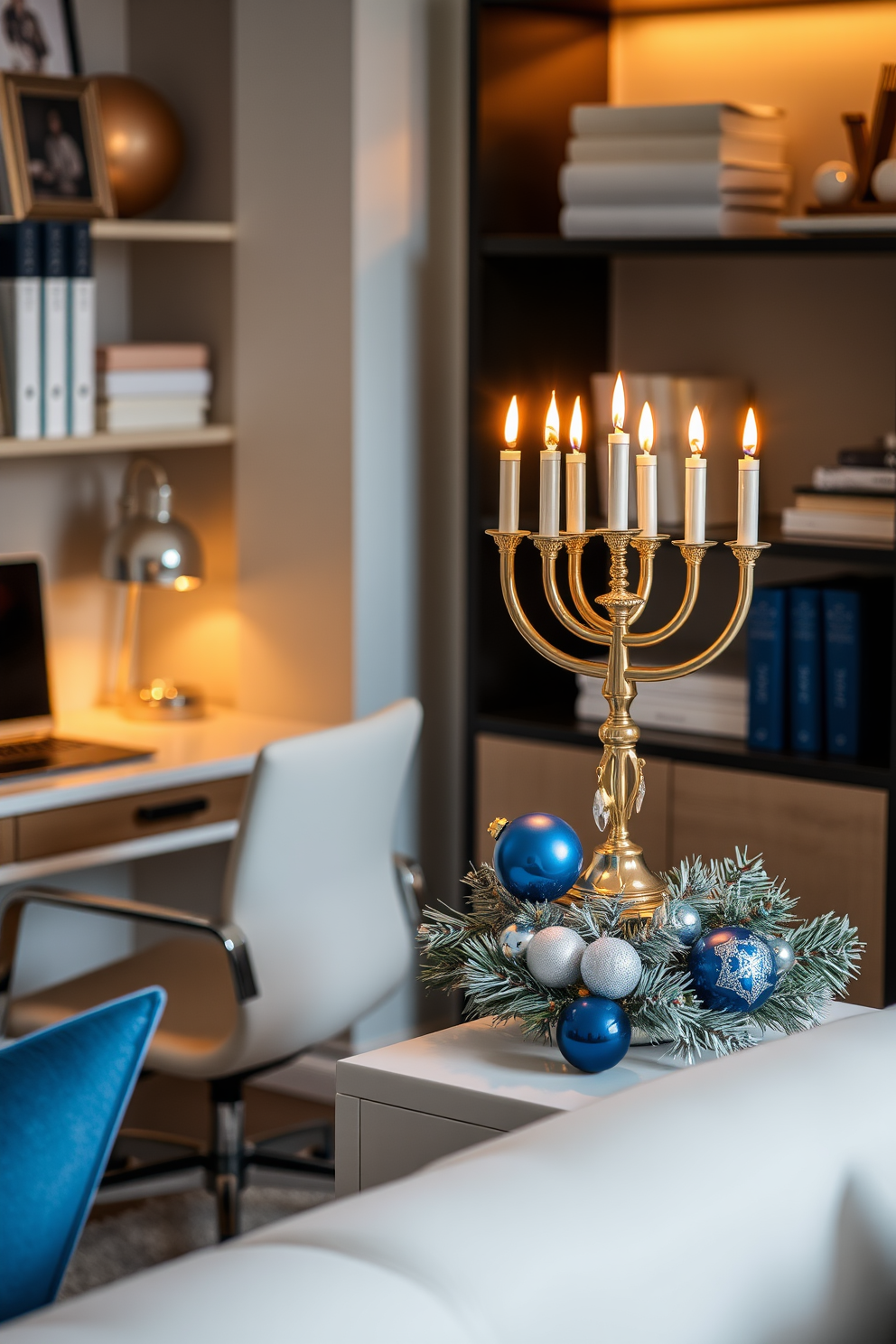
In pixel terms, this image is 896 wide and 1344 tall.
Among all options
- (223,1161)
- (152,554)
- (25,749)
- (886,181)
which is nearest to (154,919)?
(223,1161)

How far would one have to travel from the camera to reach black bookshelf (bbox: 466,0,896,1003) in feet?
10.0

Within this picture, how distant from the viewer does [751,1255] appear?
101cm

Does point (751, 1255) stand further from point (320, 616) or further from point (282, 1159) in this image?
point (320, 616)

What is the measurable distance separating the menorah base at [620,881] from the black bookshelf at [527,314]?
1410 mm

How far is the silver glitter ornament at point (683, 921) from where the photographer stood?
141cm

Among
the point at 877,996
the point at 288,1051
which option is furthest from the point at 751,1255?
the point at 877,996

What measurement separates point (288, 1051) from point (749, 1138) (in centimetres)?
154

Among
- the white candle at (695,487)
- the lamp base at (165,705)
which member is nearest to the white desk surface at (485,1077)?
the white candle at (695,487)

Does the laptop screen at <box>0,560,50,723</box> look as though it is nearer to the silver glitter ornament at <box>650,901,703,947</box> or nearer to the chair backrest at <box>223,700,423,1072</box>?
the chair backrest at <box>223,700,423,1072</box>

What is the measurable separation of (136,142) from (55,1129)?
2.53 meters

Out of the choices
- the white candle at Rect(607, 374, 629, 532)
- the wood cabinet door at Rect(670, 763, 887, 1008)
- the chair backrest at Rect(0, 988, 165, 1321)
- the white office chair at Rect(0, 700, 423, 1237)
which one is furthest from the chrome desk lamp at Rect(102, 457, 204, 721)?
the chair backrest at Rect(0, 988, 165, 1321)

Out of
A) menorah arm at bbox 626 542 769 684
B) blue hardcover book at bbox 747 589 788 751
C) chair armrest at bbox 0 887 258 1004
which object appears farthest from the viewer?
blue hardcover book at bbox 747 589 788 751

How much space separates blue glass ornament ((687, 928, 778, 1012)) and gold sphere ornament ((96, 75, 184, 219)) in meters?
2.29

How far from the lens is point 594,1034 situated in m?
1.34
